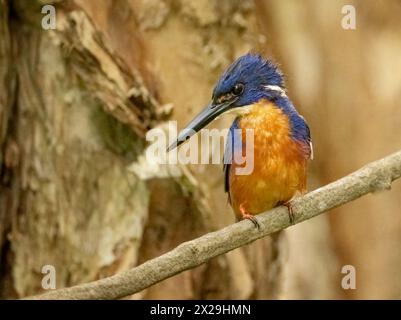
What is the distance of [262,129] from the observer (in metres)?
2.88

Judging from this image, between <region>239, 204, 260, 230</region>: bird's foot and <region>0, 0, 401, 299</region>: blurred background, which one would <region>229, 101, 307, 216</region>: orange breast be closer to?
<region>239, 204, 260, 230</region>: bird's foot

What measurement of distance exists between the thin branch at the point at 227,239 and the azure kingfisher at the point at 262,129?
102mm

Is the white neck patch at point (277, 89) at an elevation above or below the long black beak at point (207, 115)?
above

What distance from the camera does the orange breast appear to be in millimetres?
2875

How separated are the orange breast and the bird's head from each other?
1.6 inches

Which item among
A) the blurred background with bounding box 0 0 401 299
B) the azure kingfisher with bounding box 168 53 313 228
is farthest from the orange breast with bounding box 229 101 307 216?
the blurred background with bounding box 0 0 401 299

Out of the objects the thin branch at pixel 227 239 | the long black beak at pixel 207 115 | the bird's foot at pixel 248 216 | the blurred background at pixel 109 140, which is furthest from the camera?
the blurred background at pixel 109 140

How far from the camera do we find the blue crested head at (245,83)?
9.41ft

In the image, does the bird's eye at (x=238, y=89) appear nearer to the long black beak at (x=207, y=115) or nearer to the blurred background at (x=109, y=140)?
the long black beak at (x=207, y=115)

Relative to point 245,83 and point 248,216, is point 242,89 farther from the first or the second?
point 248,216

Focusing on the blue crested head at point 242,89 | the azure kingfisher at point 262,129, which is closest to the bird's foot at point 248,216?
the azure kingfisher at point 262,129

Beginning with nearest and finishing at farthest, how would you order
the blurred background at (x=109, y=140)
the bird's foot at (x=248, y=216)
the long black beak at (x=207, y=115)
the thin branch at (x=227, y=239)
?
1. the thin branch at (x=227, y=239)
2. the bird's foot at (x=248, y=216)
3. the long black beak at (x=207, y=115)
4. the blurred background at (x=109, y=140)
